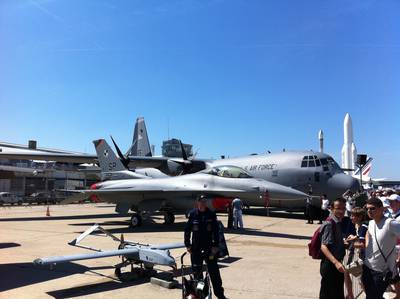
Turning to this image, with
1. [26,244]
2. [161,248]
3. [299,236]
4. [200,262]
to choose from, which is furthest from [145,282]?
[299,236]

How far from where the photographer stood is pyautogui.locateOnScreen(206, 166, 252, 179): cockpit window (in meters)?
15.8

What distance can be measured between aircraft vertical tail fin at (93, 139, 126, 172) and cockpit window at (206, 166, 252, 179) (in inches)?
303

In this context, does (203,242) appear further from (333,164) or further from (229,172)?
(333,164)

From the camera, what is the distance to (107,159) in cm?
2238

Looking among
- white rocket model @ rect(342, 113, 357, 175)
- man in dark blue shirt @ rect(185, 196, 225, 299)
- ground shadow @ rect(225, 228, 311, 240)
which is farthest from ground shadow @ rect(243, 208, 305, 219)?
white rocket model @ rect(342, 113, 357, 175)

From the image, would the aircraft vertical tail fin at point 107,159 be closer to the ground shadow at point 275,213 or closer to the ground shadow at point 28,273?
the ground shadow at point 275,213

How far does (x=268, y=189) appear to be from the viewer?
48.0 ft

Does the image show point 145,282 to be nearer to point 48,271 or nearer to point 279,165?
point 48,271

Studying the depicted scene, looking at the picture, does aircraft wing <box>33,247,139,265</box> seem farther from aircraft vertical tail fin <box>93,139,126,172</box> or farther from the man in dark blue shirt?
aircraft vertical tail fin <box>93,139,126,172</box>

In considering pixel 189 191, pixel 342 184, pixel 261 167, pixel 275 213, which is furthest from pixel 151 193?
pixel 275 213

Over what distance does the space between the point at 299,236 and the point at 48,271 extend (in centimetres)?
888

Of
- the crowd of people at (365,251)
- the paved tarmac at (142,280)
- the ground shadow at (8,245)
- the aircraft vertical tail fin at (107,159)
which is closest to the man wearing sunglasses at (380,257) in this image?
the crowd of people at (365,251)

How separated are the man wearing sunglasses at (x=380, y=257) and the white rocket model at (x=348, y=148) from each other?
78.3m

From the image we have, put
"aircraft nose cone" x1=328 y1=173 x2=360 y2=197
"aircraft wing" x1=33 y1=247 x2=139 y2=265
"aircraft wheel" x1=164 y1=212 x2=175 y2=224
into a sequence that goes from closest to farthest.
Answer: "aircraft wing" x1=33 y1=247 x2=139 y2=265 → "aircraft wheel" x1=164 y1=212 x2=175 y2=224 → "aircraft nose cone" x1=328 y1=173 x2=360 y2=197
